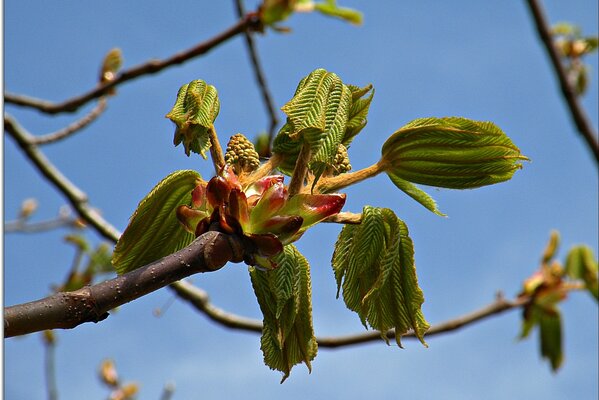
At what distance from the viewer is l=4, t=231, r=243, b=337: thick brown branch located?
0.94 metres

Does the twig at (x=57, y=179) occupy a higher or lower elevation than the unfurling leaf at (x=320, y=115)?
higher

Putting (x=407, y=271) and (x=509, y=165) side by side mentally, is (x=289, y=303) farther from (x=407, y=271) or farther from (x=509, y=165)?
(x=509, y=165)

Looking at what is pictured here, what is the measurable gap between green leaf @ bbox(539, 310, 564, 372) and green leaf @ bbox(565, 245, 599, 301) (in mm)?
154

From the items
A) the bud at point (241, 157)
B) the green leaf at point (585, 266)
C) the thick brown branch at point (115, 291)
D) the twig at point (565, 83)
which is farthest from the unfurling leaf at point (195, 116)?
the green leaf at point (585, 266)

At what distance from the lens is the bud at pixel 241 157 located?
1265 millimetres

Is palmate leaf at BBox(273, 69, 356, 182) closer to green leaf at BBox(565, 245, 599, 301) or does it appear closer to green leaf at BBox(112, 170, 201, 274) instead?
green leaf at BBox(112, 170, 201, 274)

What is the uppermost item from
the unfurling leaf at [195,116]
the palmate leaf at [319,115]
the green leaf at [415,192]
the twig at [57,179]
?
the twig at [57,179]

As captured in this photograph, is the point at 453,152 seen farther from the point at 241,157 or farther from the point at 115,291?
the point at 115,291

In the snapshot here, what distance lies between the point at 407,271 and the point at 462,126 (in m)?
0.23

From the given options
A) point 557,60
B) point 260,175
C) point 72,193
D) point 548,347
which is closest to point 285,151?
point 260,175

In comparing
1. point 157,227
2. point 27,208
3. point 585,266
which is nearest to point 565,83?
point 157,227

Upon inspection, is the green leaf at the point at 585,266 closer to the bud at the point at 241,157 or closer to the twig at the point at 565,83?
the twig at the point at 565,83

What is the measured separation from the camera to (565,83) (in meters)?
1.32

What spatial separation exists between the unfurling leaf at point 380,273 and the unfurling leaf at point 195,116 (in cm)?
26
